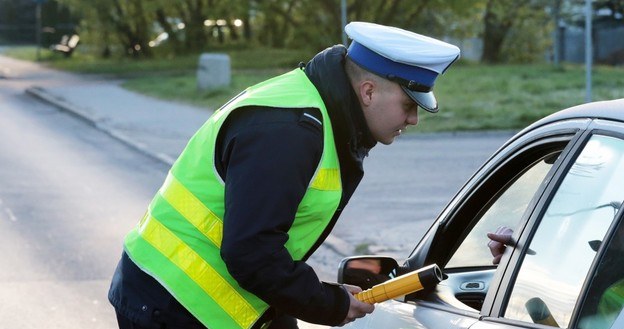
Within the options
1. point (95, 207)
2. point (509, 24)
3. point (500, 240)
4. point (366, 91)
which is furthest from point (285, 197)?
point (509, 24)

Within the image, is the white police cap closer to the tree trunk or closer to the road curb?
the road curb

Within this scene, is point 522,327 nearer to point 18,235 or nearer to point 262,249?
point 262,249

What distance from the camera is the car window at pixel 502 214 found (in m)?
3.71

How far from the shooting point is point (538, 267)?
10.6 feet

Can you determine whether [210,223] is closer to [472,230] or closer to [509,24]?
[472,230]

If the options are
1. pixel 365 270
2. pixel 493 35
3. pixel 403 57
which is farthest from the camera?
pixel 493 35

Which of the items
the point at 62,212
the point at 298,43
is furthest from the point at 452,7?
the point at 62,212

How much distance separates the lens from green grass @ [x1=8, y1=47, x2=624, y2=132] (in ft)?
70.9

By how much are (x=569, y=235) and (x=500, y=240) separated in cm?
30

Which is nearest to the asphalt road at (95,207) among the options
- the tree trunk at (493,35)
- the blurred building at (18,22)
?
the tree trunk at (493,35)

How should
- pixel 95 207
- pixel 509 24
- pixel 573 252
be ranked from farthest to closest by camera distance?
1. pixel 509 24
2. pixel 95 207
3. pixel 573 252

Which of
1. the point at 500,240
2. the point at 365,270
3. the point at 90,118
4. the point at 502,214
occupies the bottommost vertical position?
the point at 90,118

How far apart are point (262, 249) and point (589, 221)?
0.74 meters

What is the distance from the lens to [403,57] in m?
3.39
